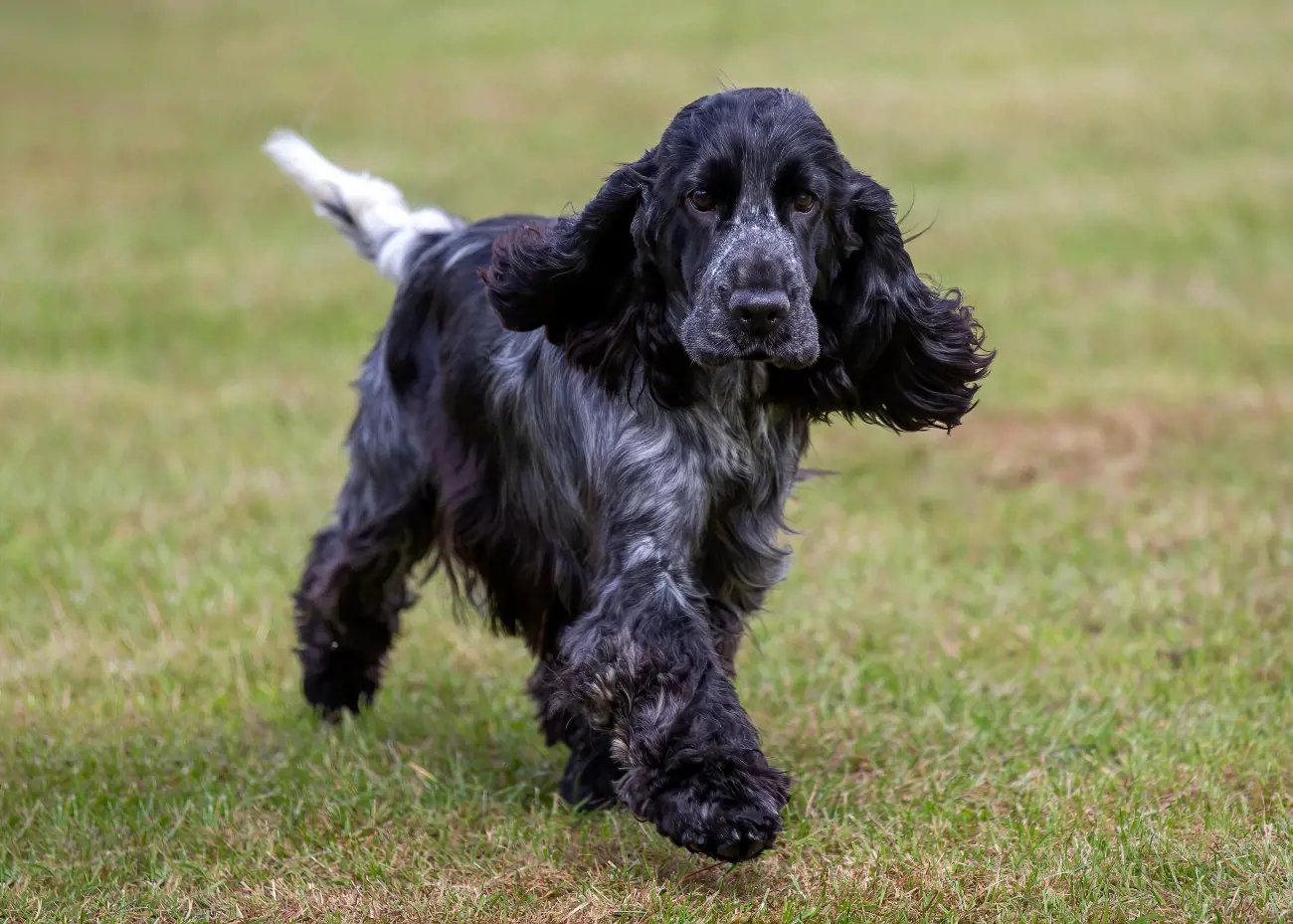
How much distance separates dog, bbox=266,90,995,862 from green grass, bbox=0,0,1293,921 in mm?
407

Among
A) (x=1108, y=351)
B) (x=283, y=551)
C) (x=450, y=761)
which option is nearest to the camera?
(x=450, y=761)

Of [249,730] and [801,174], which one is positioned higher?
[801,174]

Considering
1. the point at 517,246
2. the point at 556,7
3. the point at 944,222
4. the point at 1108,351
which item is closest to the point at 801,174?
the point at 517,246

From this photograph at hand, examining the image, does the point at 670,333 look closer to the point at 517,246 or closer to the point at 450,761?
the point at 517,246

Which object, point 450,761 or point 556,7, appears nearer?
point 450,761

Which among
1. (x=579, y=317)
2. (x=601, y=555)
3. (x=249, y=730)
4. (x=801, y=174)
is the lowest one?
(x=249, y=730)

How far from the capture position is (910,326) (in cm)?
419

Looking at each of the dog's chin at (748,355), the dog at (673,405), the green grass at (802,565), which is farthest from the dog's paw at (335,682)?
the dog's chin at (748,355)

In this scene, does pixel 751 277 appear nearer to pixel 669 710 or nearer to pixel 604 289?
pixel 604 289

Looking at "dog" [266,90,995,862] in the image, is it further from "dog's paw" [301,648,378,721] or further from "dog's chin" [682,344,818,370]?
"dog's paw" [301,648,378,721]

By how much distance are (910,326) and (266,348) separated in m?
8.72

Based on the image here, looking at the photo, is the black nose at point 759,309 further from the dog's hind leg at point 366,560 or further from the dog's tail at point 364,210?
the dog's tail at point 364,210

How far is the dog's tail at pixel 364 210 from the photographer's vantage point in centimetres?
568

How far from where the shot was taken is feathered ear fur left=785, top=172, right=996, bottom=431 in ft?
13.5
